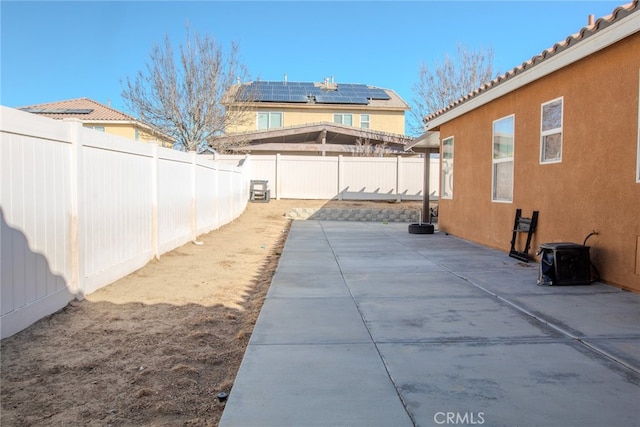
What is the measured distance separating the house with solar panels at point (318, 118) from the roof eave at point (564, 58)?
1409 centimetres

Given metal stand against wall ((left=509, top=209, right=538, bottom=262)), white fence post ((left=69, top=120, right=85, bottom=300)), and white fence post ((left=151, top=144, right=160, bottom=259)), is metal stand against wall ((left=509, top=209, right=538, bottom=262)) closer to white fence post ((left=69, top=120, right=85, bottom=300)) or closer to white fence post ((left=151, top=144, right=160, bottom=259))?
white fence post ((left=151, top=144, right=160, bottom=259))

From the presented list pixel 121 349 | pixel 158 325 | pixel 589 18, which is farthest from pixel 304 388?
pixel 589 18

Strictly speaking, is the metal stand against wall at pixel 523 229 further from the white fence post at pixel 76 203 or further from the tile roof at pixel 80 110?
the tile roof at pixel 80 110

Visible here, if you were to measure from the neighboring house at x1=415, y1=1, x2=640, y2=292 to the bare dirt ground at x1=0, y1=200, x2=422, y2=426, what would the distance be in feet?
15.7

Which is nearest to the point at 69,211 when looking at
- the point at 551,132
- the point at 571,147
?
the point at 571,147

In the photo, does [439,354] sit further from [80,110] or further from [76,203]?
[80,110]

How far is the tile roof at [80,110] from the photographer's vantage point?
29281 millimetres

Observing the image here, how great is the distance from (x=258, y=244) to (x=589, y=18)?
8464 millimetres

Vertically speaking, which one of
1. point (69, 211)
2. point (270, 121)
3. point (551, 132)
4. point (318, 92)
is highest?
point (318, 92)

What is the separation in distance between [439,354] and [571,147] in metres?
4.86

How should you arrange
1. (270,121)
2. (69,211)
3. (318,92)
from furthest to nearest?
1. (318,92)
2. (270,121)
3. (69,211)

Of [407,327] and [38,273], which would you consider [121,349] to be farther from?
[407,327]
